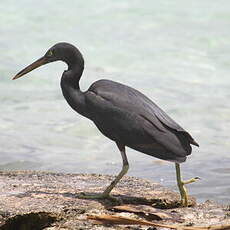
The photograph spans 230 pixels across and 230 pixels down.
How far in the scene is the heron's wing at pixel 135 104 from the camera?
6648 millimetres

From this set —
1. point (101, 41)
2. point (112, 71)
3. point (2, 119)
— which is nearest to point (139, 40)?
point (101, 41)

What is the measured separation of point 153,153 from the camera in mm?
6625

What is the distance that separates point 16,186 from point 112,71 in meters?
6.89

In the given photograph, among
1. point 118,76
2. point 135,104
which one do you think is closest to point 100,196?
point 135,104

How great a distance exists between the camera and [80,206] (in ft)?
21.4

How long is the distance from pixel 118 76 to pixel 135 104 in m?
6.88

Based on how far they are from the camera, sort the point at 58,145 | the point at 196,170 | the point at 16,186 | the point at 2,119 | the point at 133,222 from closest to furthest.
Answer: the point at 133,222 < the point at 16,186 < the point at 196,170 < the point at 58,145 < the point at 2,119

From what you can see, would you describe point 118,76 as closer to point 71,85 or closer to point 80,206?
point 71,85

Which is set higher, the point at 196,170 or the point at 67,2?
the point at 67,2

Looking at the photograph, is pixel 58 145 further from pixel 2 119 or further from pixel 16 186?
pixel 16 186

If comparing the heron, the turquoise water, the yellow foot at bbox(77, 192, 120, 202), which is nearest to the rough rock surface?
the yellow foot at bbox(77, 192, 120, 202)

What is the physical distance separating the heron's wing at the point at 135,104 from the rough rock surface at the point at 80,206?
506mm

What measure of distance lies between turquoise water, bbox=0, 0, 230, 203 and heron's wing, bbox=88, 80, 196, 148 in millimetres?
2798

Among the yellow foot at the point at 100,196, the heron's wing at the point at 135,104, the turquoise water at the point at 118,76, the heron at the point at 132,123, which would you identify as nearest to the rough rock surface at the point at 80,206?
the yellow foot at the point at 100,196
